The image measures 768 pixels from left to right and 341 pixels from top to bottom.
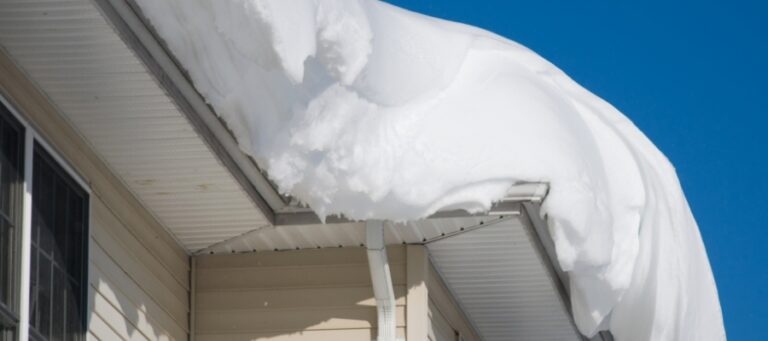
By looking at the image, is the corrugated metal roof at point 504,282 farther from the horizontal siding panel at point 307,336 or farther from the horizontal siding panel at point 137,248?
the horizontal siding panel at point 137,248

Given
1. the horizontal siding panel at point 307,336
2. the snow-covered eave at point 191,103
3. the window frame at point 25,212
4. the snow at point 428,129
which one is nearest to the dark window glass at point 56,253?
the window frame at point 25,212

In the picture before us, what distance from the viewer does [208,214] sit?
995cm

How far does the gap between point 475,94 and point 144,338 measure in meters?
2.13

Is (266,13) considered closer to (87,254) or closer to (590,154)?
(87,254)

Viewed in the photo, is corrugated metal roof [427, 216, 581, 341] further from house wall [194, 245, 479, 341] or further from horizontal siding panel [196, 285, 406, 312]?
horizontal siding panel [196, 285, 406, 312]

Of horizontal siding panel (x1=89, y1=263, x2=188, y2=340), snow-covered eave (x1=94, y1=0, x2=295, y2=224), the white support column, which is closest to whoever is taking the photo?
snow-covered eave (x1=94, y1=0, x2=295, y2=224)

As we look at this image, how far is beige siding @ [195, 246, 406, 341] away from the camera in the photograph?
1026 centimetres

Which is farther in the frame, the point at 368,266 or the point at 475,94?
the point at 368,266

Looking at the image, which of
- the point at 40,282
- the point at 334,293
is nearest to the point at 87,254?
the point at 40,282

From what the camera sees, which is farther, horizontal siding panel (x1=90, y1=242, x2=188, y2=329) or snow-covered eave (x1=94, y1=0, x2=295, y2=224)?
horizontal siding panel (x1=90, y1=242, x2=188, y2=329)

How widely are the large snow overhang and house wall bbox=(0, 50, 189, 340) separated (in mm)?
63

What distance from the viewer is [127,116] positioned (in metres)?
8.77

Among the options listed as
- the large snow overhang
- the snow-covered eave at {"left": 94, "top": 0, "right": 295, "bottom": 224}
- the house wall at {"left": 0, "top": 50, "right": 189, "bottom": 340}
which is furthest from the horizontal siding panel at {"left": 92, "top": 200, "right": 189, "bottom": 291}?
the snow-covered eave at {"left": 94, "top": 0, "right": 295, "bottom": 224}

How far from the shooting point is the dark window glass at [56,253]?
845 centimetres
